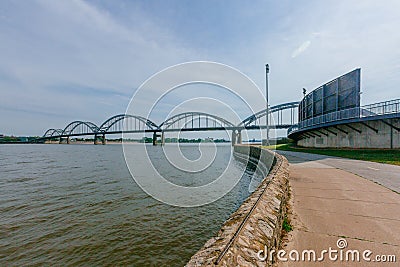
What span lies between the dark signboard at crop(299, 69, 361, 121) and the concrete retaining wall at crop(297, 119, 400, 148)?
416cm

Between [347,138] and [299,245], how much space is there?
28724 millimetres

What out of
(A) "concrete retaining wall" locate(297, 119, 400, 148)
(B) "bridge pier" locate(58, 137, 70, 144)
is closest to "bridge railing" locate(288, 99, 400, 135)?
(A) "concrete retaining wall" locate(297, 119, 400, 148)

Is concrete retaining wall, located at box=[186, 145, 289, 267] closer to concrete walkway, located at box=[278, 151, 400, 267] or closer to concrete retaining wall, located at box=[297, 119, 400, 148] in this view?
concrete walkway, located at box=[278, 151, 400, 267]

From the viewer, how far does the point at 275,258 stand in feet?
11.2

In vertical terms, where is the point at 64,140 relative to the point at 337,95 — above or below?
below

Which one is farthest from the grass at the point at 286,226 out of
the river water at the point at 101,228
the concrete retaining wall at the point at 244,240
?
the river water at the point at 101,228

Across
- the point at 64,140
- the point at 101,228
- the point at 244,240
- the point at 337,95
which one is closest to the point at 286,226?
the point at 244,240

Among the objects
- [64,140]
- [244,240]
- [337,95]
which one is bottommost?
[244,240]

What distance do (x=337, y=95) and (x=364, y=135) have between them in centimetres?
967

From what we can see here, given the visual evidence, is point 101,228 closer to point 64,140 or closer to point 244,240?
point 244,240

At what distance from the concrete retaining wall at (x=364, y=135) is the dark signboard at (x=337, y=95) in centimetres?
416

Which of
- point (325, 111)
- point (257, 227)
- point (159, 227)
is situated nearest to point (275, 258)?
point (257, 227)

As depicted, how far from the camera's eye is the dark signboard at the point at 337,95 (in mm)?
29078

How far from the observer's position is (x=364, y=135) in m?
24.6
